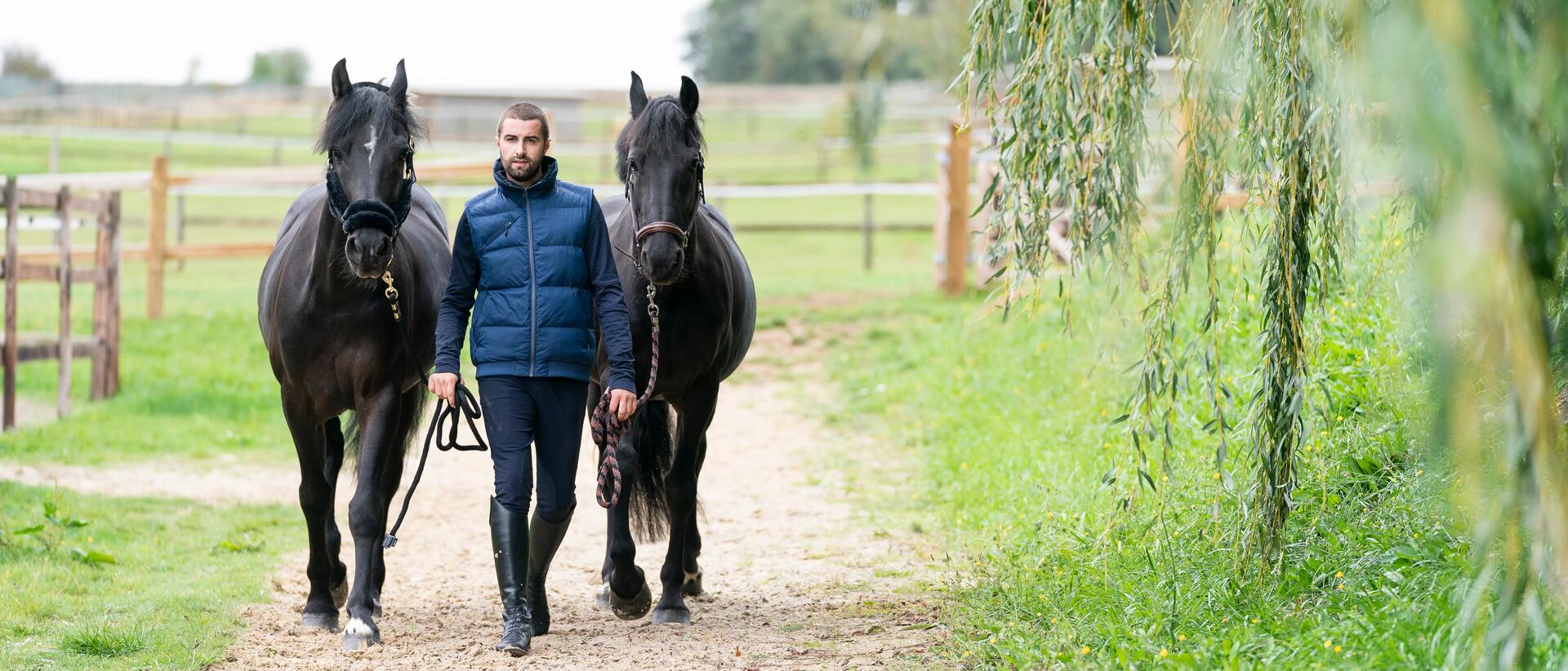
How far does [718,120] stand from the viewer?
3616 centimetres

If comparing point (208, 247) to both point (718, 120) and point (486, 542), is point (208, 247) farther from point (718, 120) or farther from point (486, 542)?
point (718, 120)

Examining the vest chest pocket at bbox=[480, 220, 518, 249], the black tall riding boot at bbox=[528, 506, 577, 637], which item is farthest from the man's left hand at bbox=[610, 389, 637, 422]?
the vest chest pocket at bbox=[480, 220, 518, 249]

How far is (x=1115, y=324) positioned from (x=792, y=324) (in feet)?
29.1

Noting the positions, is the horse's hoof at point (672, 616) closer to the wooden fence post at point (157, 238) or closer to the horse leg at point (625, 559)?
the horse leg at point (625, 559)

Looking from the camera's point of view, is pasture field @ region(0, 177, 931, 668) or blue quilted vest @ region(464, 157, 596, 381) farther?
pasture field @ region(0, 177, 931, 668)

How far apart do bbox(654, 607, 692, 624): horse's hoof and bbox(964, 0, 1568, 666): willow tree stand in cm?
187

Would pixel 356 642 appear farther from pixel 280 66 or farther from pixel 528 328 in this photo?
pixel 280 66

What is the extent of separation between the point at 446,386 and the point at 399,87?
3.65 ft

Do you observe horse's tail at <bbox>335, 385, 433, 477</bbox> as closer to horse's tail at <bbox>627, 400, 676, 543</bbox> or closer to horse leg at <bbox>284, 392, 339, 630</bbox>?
horse leg at <bbox>284, 392, 339, 630</bbox>

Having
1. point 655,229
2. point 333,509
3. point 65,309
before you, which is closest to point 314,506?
point 333,509

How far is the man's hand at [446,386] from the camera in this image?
4.30 m

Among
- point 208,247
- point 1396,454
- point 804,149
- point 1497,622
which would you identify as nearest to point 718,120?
point 804,149

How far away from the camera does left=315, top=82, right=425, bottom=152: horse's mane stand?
4484 mm

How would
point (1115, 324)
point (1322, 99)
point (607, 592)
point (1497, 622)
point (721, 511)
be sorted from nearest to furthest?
point (1497, 622) → point (1322, 99) → point (1115, 324) → point (607, 592) → point (721, 511)
